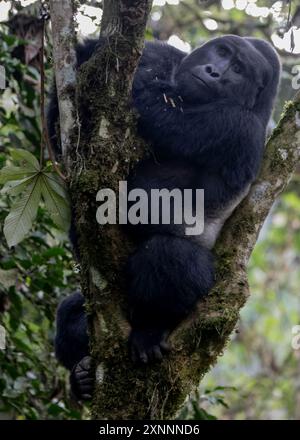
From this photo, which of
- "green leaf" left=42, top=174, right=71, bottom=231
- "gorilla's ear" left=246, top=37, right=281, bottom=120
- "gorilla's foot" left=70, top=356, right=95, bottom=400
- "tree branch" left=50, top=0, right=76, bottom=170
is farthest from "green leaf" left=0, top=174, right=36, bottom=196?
"gorilla's ear" left=246, top=37, right=281, bottom=120

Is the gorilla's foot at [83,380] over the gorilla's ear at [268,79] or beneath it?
beneath

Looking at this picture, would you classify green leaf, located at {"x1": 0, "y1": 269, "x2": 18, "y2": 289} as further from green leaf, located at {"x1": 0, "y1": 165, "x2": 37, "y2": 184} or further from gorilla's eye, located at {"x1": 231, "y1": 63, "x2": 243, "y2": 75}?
gorilla's eye, located at {"x1": 231, "y1": 63, "x2": 243, "y2": 75}

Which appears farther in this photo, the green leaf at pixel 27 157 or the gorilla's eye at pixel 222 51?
the gorilla's eye at pixel 222 51

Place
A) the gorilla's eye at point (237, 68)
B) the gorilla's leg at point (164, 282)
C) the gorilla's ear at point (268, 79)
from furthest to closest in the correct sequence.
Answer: the gorilla's ear at point (268, 79) < the gorilla's eye at point (237, 68) < the gorilla's leg at point (164, 282)

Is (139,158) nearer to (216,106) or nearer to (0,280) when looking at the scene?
(216,106)

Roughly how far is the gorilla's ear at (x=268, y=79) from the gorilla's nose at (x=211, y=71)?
1.61 feet

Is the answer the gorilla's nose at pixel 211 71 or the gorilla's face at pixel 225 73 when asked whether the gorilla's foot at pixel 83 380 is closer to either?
the gorilla's face at pixel 225 73

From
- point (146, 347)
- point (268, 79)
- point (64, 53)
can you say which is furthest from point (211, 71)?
point (146, 347)

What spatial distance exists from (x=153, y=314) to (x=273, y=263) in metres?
9.59

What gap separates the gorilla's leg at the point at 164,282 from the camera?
3981mm

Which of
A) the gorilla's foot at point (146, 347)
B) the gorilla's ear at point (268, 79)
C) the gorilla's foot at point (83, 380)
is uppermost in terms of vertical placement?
the gorilla's ear at point (268, 79)

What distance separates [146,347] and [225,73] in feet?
7.28

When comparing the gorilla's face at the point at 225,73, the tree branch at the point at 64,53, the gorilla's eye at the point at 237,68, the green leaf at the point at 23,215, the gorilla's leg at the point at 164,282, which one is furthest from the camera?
the gorilla's eye at the point at 237,68

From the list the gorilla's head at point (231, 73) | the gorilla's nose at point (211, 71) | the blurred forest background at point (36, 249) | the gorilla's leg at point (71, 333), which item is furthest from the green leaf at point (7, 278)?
the gorilla's nose at point (211, 71)
